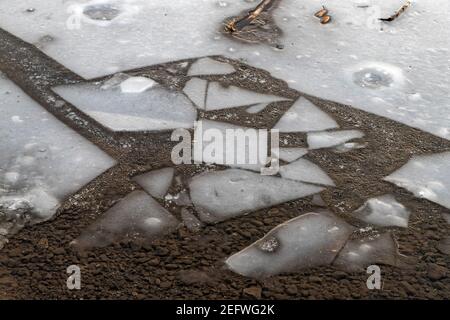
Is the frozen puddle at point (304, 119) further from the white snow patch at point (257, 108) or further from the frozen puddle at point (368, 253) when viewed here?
the frozen puddle at point (368, 253)

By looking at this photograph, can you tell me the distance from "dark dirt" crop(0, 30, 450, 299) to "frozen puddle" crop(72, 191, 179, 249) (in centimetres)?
3

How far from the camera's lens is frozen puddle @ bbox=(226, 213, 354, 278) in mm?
1489

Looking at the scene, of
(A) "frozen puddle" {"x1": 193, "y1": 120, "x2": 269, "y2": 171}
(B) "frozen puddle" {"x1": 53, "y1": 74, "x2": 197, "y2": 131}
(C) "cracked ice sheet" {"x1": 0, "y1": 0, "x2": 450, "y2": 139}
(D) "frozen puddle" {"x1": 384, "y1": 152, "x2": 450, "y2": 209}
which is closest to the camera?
(D) "frozen puddle" {"x1": 384, "y1": 152, "x2": 450, "y2": 209}

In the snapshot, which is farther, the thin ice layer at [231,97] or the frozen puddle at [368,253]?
the thin ice layer at [231,97]

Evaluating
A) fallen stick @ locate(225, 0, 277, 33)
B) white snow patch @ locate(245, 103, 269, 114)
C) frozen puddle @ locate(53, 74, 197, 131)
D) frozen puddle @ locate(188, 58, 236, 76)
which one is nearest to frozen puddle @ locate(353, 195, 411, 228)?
white snow patch @ locate(245, 103, 269, 114)

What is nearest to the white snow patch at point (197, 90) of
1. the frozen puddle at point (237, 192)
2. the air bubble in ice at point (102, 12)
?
the frozen puddle at point (237, 192)

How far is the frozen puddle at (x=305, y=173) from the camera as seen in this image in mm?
1800

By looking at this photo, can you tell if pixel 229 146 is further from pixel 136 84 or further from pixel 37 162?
pixel 37 162

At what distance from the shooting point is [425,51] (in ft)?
8.70

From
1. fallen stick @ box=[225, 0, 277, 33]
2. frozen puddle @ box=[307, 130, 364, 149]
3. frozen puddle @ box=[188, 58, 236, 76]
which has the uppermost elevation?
fallen stick @ box=[225, 0, 277, 33]

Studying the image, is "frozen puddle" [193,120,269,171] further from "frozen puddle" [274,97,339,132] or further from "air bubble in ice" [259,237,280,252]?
"air bubble in ice" [259,237,280,252]

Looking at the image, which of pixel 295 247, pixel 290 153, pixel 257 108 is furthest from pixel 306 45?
pixel 295 247

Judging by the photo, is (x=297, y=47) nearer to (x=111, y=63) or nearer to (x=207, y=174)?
(x=111, y=63)
